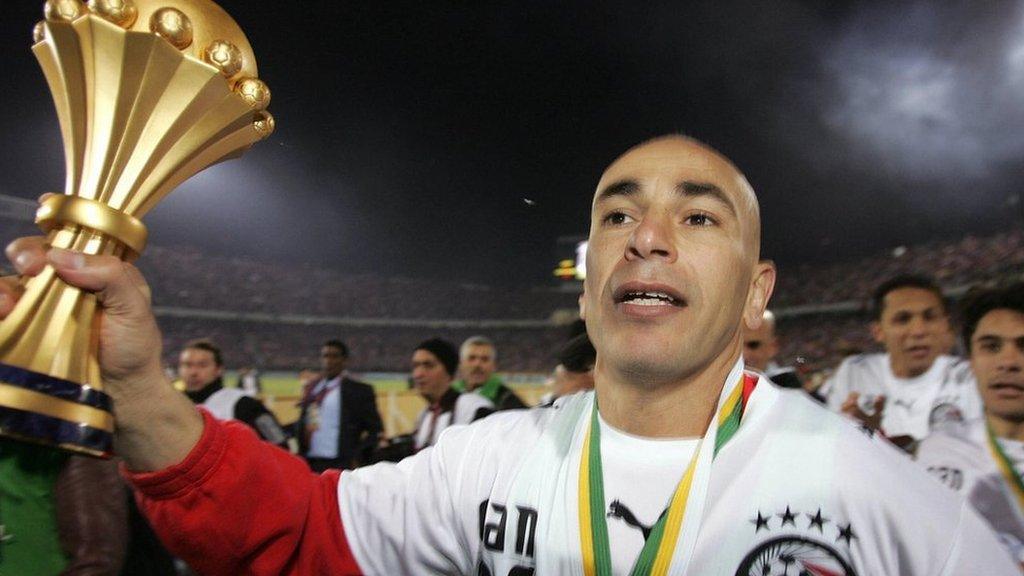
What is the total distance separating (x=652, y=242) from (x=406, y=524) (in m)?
0.68

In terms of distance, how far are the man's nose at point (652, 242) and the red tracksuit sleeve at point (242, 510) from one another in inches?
27.6

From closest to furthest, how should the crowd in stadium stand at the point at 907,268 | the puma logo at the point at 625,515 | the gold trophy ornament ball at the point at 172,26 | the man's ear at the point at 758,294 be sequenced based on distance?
the gold trophy ornament ball at the point at 172,26, the puma logo at the point at 625,515, the man's ear at the point at 758,294, the crowd in stadium stand at the point at 907,268

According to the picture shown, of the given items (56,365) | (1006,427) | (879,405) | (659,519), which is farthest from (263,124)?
(879,405)

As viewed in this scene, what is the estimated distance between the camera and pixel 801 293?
23422 mm

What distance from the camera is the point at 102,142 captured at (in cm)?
83

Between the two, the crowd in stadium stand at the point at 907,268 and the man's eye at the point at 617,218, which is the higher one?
the crowd in stadium stand at the point at 907,268

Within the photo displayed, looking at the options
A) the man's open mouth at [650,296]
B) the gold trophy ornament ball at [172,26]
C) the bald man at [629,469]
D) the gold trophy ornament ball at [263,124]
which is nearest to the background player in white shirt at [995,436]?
the bald man at [629,469]

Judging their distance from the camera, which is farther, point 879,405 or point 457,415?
point 457,415

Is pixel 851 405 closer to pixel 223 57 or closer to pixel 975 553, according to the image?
pixel 975 553

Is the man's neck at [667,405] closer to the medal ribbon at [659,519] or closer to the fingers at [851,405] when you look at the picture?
the medal ribbon at [659,519]

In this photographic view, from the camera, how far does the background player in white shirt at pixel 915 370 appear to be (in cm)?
345

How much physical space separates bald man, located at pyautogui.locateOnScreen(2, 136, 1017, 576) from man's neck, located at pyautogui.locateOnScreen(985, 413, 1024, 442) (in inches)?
50.8

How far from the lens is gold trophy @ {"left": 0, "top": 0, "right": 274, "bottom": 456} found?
0.74 m

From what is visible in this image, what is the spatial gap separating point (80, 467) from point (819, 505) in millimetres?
1714
